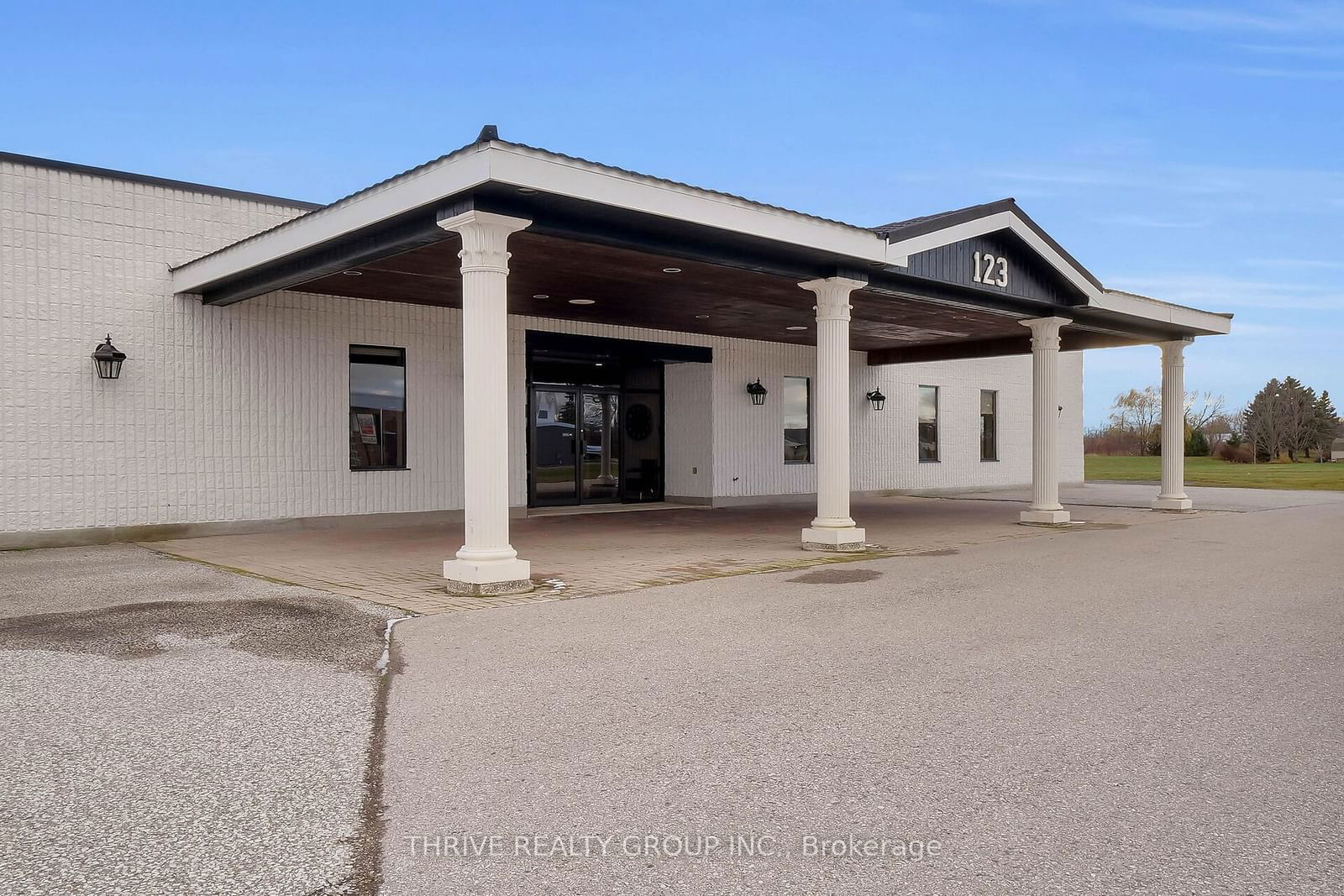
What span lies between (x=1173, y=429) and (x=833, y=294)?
10030mm

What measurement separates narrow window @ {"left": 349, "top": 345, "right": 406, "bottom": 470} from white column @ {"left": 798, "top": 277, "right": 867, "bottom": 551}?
20.5ft

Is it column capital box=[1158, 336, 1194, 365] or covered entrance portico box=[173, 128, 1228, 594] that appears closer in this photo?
covered entrance portico box=[173, 128, 1228, 594]

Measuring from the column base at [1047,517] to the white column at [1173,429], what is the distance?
4048 mm

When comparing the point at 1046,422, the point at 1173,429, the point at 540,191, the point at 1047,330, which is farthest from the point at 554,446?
the point at 1173,429

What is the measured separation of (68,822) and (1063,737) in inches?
146

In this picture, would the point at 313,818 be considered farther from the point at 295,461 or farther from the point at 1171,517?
the point at 1171,517

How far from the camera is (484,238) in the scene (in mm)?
7977

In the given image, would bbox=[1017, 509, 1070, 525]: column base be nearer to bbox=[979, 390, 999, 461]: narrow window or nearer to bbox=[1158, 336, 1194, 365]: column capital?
bbox=[1158, 336, 1194, 365]: column capital

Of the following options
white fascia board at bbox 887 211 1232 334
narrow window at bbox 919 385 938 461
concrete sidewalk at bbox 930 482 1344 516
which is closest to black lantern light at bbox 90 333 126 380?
white fascia board at bbox 887 211 1232 334

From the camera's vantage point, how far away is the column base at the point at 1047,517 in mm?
14702

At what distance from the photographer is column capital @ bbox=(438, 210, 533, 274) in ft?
26.1

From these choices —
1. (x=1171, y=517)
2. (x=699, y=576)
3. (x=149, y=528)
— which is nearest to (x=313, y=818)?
(x=699, y=576)

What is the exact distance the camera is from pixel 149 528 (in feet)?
39.3

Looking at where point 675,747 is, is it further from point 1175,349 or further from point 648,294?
point 1175,349
